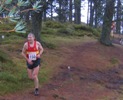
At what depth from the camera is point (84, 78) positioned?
1443 cm

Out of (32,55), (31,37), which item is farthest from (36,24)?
(31,37)

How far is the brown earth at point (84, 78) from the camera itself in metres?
11.4

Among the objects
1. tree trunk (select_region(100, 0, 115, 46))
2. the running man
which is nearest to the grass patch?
tree trunk (select_region(100, 0, 115, 46))

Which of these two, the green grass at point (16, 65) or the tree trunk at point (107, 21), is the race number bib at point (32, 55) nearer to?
the green grass at point (16, 65)

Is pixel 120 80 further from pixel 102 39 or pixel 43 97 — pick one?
pixel 102 39

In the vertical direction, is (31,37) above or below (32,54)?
above

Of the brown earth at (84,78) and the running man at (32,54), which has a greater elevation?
the running man at (32,54)

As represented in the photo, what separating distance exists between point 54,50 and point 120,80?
13.7 feet

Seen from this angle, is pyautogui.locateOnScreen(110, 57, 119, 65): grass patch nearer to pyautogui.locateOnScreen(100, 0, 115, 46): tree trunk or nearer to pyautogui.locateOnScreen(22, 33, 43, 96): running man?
pyautogui.locateOnScreen(100, 0, 115, 46): tree trunk

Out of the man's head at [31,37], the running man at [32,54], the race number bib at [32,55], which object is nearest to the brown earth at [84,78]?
the running man at [32,54]

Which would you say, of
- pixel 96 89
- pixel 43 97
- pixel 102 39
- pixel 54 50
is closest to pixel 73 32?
pixel 102 39

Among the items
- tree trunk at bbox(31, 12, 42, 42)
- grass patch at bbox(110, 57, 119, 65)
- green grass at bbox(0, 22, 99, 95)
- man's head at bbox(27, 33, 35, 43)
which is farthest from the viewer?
grass patch at bbox(110, 57, 119, 65)

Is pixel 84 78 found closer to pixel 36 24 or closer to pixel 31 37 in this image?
pixel 36 24

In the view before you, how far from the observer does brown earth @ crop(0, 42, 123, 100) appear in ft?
37.5
